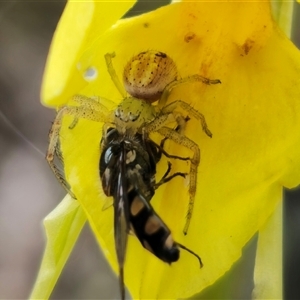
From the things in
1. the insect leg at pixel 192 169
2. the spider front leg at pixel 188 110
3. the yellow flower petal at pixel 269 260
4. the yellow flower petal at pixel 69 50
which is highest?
the yellow flower petal at pixel 69 50

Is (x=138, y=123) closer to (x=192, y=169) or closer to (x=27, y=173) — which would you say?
(x=192, y=169)

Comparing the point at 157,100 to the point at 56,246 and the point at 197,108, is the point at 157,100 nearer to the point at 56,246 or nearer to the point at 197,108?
the point at 197,108

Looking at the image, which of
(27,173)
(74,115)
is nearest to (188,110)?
(74,115)

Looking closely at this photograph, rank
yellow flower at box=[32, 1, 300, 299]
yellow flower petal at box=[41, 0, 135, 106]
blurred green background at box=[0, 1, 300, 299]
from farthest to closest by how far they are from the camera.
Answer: blurred green background at box=[0, 1, 300, 299] < yellow flower at box=[32, 1, 300, 299] < yellow flower petal at box=[41, 0, 135, 106]

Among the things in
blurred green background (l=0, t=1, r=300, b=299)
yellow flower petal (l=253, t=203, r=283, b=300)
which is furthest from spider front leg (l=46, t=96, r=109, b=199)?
blurred green background (l=0, t=1, r=300, b=299)

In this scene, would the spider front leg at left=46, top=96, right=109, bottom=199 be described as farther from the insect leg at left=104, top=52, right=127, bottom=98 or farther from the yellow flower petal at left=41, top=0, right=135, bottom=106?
the yellow flower petal at left=41, top=0, right=135, bottom=106

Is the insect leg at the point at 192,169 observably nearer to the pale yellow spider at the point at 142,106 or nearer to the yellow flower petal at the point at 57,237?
the pale yellow spider at the point at 142,106

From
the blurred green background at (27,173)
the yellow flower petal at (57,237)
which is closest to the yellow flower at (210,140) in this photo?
the yellow flower petal at (57,237)
